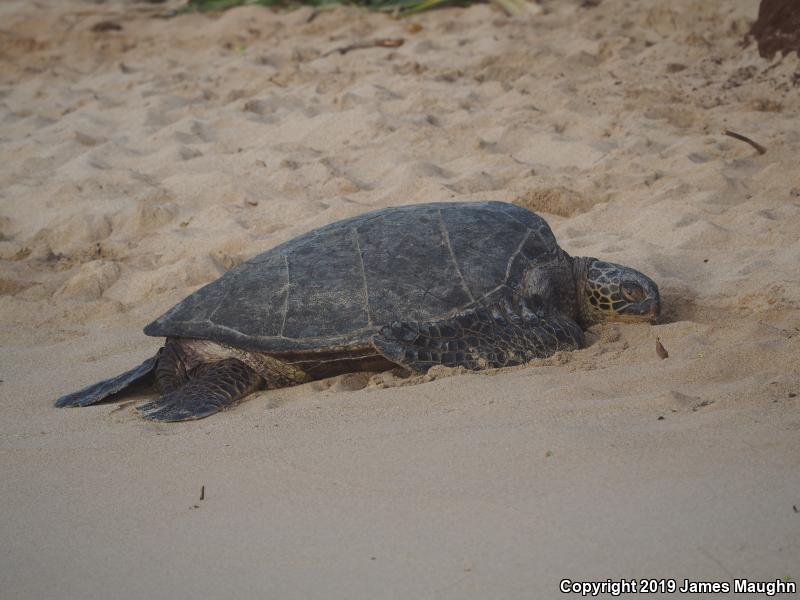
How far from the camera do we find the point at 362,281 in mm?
3416

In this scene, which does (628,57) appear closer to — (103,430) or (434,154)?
(434,154)

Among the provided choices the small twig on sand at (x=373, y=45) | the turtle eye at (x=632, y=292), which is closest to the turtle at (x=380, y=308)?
the turtle eye at (x=632, y=292)

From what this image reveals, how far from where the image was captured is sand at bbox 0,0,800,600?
6.70 feet

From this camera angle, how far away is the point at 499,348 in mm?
3305

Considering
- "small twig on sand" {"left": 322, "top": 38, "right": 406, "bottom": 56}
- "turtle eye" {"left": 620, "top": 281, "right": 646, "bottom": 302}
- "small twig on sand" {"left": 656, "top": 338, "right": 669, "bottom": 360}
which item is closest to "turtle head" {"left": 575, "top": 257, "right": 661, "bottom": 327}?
"turtle eye" {"left": 620, "top": 281, "right": 646, "bottom": 302}

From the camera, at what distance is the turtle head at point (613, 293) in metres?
3.54

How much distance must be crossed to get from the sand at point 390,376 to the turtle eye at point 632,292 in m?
0.12

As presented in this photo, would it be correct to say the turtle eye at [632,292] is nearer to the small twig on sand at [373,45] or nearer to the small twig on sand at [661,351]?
the small twig on sand at [661,351]

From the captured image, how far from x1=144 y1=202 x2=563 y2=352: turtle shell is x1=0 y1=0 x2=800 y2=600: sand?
0.85 feet

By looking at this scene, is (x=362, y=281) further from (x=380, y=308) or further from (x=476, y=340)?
(x=476, y=340)

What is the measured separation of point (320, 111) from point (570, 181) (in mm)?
2182

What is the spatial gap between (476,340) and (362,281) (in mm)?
501

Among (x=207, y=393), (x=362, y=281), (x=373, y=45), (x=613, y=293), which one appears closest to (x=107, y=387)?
(x=207, y=393)

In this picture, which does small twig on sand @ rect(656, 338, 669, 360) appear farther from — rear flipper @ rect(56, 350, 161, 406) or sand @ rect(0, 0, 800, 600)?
rear flipper @ rect(56, 350, 161, 406)
